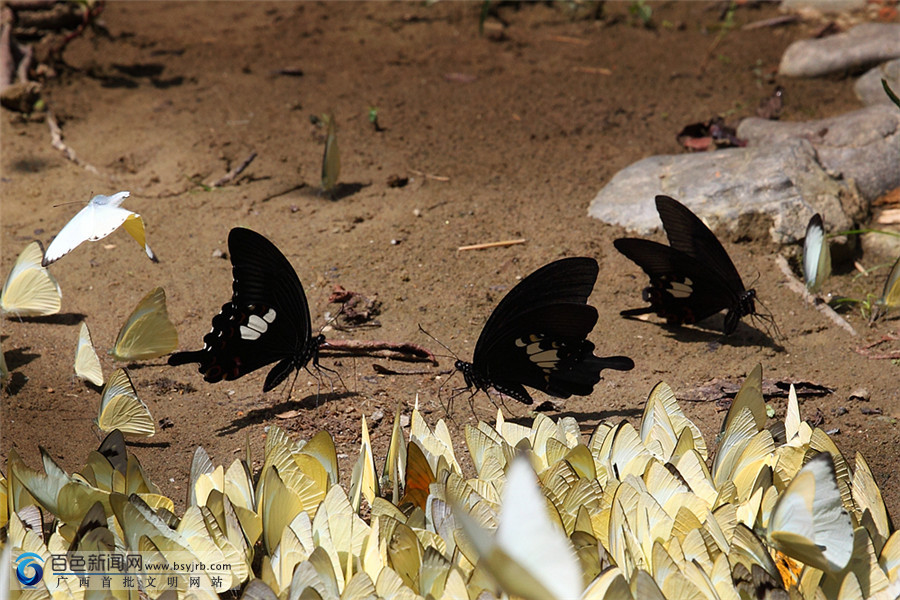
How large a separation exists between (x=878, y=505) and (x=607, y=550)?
71cm

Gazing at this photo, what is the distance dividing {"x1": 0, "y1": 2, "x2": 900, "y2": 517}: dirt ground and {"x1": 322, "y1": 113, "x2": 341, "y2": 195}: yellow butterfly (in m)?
0.13

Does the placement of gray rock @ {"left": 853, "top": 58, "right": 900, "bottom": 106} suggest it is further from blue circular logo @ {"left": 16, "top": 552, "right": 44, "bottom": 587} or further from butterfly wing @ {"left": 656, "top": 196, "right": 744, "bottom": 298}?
blue circular logo @ {"left": 16, "top": 552, "right": 44, "bottom": 587}

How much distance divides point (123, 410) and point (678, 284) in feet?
7.22

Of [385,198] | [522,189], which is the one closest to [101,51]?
[385,198]

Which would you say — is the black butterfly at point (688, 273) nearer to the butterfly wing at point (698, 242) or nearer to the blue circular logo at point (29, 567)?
the butterfly wing at point (698, 242)

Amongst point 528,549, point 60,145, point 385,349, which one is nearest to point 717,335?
point 385,349

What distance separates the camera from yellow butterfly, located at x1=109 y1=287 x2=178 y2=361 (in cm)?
277

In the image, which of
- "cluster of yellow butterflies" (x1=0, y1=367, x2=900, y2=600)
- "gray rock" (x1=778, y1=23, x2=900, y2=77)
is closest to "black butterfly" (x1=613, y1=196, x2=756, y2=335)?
"cluster of yellow butterflies" (x1=0, y1=367, x2=900, y2=600)

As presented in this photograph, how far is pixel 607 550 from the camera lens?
6.28 ft

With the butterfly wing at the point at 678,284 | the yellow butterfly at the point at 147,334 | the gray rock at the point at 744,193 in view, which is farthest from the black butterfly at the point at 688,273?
the yellow butterfly at the point at 147,334

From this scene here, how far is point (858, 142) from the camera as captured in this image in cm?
449

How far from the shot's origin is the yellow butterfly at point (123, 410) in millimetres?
2473

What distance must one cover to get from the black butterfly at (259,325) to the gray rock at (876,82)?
424cm

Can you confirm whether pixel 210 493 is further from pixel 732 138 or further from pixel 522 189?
pixel 732 138
